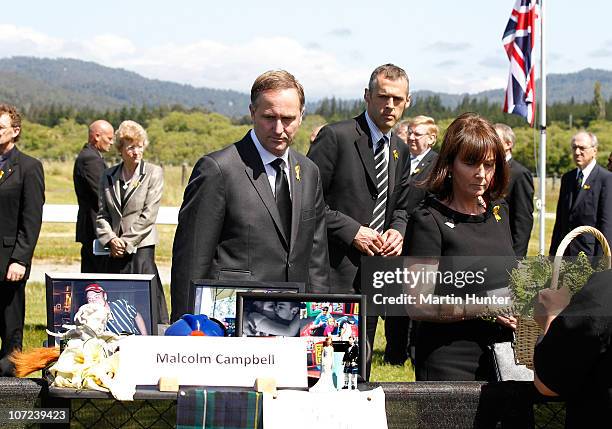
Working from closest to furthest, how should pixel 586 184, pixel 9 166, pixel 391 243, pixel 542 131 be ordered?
pixel 391 243 → pixel 9 166 → pixel 586 184 → pixel 542 131

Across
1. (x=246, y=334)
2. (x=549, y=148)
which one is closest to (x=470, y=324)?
(x=246, y=334)

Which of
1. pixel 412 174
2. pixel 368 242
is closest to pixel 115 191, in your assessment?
pixel 412 174

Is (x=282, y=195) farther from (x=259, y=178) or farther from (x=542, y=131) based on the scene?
(x=542, y=131)

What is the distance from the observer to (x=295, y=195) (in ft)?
12.6

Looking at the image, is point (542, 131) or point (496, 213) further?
point (542, 131)

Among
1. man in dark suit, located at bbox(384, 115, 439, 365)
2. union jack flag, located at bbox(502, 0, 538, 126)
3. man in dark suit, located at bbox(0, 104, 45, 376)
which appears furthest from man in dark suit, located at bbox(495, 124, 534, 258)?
union jack flag, located at bbox(502, 0, 538, 126)

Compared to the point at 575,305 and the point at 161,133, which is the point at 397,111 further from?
the point at 161,133

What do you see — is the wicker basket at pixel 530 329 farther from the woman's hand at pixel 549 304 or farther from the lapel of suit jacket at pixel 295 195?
the lapel of suit jacket at pixel 295 195

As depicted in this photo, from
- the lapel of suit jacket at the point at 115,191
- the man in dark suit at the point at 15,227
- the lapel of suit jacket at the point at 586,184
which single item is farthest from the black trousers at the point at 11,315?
the lapel of suit jacket at the point at 586,184

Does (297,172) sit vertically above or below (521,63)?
below

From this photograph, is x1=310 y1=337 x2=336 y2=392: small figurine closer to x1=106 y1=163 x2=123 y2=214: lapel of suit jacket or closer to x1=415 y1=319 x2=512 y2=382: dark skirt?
x1=415 y1=319 x2=512 y2=382: dark skirt

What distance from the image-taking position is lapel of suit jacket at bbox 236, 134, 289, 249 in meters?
3.74

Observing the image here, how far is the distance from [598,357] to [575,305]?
0.47 feet

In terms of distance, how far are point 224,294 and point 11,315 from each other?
4247 mm
